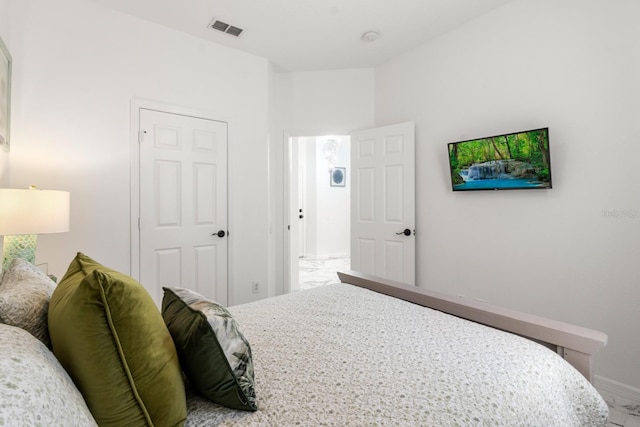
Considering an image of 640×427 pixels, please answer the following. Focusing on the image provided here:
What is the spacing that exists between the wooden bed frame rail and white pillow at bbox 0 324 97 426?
1.46 metres

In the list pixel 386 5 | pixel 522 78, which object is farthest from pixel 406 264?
pixel 386 5

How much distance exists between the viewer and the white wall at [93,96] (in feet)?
7.72

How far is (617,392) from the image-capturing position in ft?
6.85

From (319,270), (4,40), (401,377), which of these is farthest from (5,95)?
(319,270)

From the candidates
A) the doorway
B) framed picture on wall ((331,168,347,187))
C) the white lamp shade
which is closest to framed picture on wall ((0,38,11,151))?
the white lamp shade

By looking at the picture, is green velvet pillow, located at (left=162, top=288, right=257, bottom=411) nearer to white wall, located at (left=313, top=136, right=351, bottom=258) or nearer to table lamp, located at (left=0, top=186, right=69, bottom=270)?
table lamp, located at (left=0, top=186, right=69, bottom=270)

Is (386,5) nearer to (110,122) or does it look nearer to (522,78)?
(522,78)

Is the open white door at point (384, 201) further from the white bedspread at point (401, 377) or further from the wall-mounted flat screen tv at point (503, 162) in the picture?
the white bedspread at point (401, 377)

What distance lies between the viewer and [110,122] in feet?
8.78

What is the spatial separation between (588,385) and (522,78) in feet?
7.57

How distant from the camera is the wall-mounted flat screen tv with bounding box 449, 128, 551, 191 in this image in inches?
92.8

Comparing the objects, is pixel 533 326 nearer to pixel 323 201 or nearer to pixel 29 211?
pixel 29 211

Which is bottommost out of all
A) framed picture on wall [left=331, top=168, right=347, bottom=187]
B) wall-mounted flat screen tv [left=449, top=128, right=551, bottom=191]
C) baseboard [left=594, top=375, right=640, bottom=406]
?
baseboard [left=594, top=375, right=640, bottom=406]

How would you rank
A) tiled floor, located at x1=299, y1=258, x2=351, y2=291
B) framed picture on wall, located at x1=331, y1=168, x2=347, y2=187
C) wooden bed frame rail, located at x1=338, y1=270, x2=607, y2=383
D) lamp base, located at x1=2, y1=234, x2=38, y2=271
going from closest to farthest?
wooden bed frame rail, located at x1=338, y1=270, x2=607, y2=383 < lamp base, located at x1=2, y1=234, x2=38, y2=271 < tiled floor, located at x1=299, y1=258, x2=351, y2=291 < framed picture on wall, located at x1=331, y1=168, x2=347, y2=187
